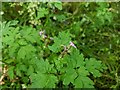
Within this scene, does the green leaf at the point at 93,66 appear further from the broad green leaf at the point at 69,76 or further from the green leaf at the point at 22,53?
the green leaf at the point at 22,53

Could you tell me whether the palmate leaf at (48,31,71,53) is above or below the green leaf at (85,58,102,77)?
above

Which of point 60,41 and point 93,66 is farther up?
point 60,41

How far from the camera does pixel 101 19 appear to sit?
8.13 feet

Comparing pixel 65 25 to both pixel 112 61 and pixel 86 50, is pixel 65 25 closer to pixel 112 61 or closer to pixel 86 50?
A: pixel 86 50

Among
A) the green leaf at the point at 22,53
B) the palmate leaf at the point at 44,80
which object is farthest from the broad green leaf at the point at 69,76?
the green leaf at the point at 22,53

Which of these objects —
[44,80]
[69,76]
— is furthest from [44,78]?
[69,76]

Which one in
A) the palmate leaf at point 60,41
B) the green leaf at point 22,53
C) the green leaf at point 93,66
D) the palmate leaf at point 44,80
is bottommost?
the palmate leaf at point 44,80

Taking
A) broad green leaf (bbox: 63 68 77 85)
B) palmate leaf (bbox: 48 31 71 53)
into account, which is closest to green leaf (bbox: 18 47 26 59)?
palmate leaf (bbox: 48 31 71 53)

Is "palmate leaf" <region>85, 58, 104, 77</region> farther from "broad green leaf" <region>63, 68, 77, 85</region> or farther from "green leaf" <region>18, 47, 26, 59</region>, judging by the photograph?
"green leaf" <region>18, 47, 26, 59</region>

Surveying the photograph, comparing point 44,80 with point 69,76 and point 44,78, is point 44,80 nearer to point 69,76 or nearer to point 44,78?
point 44,78

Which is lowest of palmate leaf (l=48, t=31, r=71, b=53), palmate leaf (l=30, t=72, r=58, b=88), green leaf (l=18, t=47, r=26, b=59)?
palmate leaf (l=30, t=72, r=58, b=88)

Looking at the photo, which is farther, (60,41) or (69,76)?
(60,41)

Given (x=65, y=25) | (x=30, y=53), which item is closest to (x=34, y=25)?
(x=65, y=25)

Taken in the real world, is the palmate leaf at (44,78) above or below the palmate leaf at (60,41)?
below
